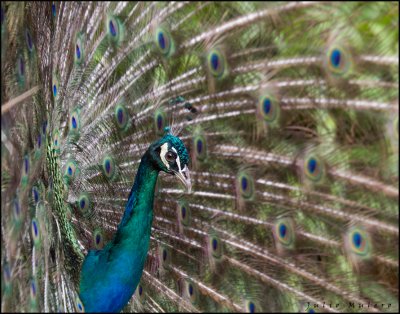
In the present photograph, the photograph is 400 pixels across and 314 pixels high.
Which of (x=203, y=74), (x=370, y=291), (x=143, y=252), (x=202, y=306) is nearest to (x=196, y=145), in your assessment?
(x=203, y=74)

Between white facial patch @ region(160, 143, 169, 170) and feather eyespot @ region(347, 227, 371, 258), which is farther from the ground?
white facial patch @ region(160, 143, 169, 170)

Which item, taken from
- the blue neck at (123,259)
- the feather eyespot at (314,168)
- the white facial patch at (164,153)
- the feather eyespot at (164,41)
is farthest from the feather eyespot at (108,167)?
the feather eyespot at (314,168)

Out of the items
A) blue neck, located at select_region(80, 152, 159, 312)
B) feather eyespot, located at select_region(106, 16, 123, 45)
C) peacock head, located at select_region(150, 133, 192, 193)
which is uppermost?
feather eyespot, located at select_region(106, 16, 123, 45)

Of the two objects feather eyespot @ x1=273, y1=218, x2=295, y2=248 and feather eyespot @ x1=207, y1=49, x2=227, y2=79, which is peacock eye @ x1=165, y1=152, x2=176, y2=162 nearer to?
feather eyespot @ x1=207, y1=49, x2=227, y2=79

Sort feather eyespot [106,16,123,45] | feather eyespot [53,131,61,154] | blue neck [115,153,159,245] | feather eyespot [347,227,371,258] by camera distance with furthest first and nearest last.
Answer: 1. feather eyespot [53,131,61,154]
2. feather eyespot [106,16,123,45]
3. blue neck [115,153,159,245]
4. feather eyespot [347,227,371,258]

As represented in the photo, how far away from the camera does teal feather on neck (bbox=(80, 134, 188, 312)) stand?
8.06ft

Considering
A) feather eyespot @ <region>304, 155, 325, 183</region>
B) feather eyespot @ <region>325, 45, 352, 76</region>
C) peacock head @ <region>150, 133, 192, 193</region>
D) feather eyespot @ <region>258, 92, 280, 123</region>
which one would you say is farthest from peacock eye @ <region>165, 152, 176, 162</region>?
feather eyespot @ <region>325, 45, 352, 76</region>

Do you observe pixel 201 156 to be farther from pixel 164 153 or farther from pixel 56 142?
pixel 56 142

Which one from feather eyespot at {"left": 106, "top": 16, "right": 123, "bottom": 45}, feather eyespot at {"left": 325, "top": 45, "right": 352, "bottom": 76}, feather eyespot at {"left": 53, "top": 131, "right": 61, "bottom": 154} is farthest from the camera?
feather eyespot at {"left": 53, "top": 131, "right": 61, "bottom": 154}

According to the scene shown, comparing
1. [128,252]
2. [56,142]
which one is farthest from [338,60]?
[56,142]

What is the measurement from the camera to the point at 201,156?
280cm

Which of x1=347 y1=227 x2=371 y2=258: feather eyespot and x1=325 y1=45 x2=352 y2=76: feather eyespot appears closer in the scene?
x1=325 y1=45 x2=352 y2=76: feather eyespot

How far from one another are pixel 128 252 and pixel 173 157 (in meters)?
0.40

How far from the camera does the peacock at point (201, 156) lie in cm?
233
